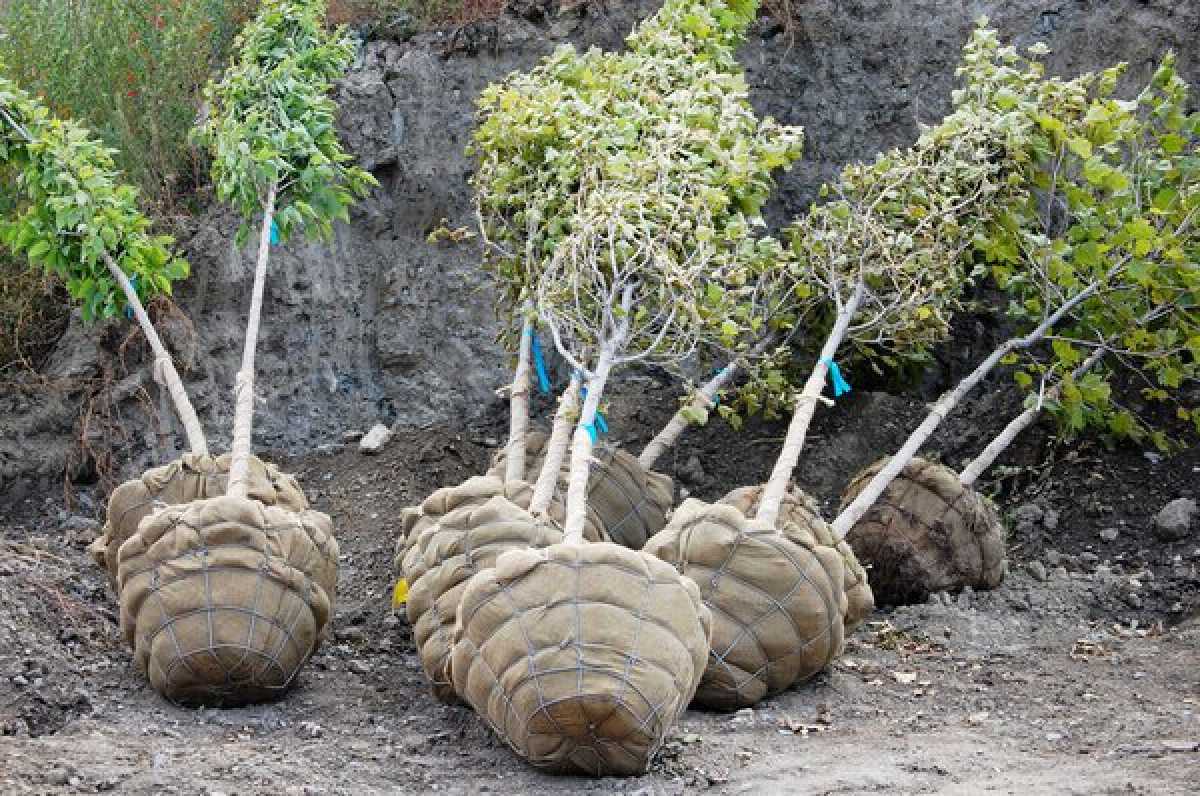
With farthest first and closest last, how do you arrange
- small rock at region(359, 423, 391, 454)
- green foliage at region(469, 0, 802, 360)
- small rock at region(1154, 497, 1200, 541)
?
small rock at region(359, 423, 391, 454) < small rock at region(1154, 497, 1200, 541) < green foliage at region(469, 0, 802, 360)

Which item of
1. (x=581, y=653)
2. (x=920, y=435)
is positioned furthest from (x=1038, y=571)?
(x=581, y=653)

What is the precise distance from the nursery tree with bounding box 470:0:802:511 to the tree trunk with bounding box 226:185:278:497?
943mm

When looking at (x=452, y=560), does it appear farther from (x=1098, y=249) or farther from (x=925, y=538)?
(x=1098, y=249)

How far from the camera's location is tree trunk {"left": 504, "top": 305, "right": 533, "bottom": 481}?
20.9 ft

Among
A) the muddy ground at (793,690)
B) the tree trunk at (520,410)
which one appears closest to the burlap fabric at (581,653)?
the muddy ground at (793,690)

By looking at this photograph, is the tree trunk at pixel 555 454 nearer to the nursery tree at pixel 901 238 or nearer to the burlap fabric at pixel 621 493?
the burlap fabric at pixel 621 493

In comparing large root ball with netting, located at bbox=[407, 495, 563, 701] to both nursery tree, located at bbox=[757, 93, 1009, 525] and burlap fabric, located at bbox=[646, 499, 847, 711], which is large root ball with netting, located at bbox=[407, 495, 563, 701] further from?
nursery tree, located at bbox=[757, 93, 1009, 525]

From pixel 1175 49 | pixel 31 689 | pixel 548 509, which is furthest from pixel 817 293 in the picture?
pixel 31 689

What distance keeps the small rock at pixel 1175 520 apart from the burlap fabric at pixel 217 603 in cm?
Answer: 377

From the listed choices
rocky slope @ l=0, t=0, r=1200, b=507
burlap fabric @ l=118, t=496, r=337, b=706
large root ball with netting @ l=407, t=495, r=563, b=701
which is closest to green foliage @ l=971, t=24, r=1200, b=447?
rocky slope @ l=0, t=0, r=1200, b=507

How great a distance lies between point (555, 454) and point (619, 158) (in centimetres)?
122

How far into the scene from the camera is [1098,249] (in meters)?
6.74

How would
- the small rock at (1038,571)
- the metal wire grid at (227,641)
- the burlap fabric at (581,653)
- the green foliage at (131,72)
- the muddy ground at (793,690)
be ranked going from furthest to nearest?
1. the green foliage at (131,72)
2. the small rock at (1038,571)
3. the metal wire grid at (227,641)
4. the muddy ground at (793,690)
5. the burlap fabric at (581,653)

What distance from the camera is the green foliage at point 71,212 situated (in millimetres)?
6660
